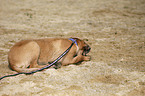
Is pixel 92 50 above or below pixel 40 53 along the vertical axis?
below

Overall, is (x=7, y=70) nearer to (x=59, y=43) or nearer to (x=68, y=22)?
(x=59, y=43)

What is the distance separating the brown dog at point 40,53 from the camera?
12.9ft

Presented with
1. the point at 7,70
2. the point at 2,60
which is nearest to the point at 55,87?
the point at 7,70

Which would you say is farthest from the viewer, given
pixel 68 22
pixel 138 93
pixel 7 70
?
pixel 68 22

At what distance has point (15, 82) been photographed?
3607 millimetres

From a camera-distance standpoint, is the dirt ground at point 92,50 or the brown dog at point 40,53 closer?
the dirt ground at point 92,50

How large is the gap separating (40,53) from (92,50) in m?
1.91

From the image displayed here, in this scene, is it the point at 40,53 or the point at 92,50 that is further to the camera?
the point at 92,50

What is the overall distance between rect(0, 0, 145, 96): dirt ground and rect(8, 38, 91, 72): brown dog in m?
0.21

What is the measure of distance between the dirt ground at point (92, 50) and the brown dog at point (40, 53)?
0.21 m

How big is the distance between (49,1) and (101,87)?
12.1 m

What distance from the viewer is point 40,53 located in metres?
4.24

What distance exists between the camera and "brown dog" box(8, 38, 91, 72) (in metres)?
3.94

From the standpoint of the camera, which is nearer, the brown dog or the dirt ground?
the dirt ground
